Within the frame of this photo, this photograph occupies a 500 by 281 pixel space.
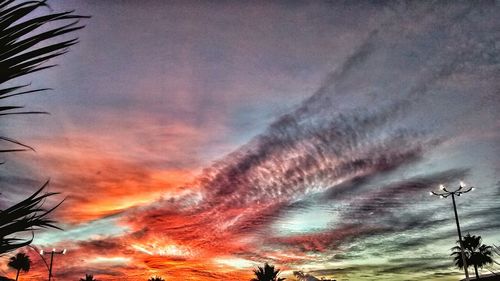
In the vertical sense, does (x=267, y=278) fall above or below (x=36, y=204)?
above

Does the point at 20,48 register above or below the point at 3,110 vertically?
above

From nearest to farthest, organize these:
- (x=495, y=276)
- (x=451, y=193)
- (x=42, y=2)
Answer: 1. (x=42, y=2)
2. (x=451, y=193)
3. (x=495, y=276)

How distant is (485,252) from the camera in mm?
61344

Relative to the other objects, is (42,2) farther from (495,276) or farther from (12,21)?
(495,276)

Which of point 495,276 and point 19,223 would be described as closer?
point 19,223

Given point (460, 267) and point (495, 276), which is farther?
point (460, 267)

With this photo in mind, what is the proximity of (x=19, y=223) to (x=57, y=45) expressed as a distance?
0.77 m

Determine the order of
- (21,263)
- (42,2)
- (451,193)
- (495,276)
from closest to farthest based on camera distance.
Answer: (42,2) → (451,193) → (495,276) → (21,263)

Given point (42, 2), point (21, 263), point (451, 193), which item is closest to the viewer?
point (42, 2)

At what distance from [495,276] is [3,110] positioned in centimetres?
6873

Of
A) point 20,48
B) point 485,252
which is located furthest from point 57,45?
point 485,252

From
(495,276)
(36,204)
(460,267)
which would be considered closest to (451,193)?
(36,204)

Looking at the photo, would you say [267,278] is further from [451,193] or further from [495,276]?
[451,193]

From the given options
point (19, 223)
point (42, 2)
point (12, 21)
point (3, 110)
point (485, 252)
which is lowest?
point (19, 223)
